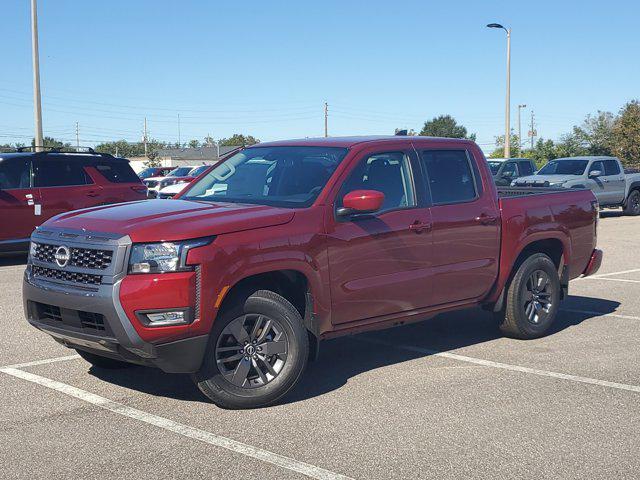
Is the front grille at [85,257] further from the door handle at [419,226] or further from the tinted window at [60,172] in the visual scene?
the tinted window at [60,172]

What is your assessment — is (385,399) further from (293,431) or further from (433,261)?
(433,261)

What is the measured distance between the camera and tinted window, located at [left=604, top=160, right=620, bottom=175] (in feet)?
84.5

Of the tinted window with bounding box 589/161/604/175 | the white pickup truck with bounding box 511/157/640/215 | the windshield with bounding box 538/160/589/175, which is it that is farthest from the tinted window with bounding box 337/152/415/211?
the tinted window with bounding box 589/161/604/175

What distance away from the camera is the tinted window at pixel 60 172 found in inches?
569

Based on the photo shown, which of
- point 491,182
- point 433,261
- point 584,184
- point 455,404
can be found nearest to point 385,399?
point 455,404

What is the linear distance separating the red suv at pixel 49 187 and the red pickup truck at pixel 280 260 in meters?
7.85

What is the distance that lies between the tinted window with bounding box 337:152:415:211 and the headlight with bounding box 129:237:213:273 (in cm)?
159

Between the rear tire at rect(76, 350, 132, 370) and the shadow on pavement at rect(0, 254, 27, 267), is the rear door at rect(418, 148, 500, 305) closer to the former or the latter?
the rear tire at rect(76, 350, 132, 370)

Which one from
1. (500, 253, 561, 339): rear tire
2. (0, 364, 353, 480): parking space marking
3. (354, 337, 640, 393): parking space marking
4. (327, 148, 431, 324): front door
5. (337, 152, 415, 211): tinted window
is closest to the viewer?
(0, 364, 353, 480): parking space marking

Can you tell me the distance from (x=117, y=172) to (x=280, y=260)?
10.4 metres

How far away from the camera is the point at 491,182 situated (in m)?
7.62

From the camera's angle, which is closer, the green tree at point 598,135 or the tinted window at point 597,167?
the tinted window at point 597,167

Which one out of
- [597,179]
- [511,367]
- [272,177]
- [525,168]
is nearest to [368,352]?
[511,367]

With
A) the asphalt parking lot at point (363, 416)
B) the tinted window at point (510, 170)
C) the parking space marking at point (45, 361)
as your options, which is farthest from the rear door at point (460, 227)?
the tinted window at point (510, 170)
